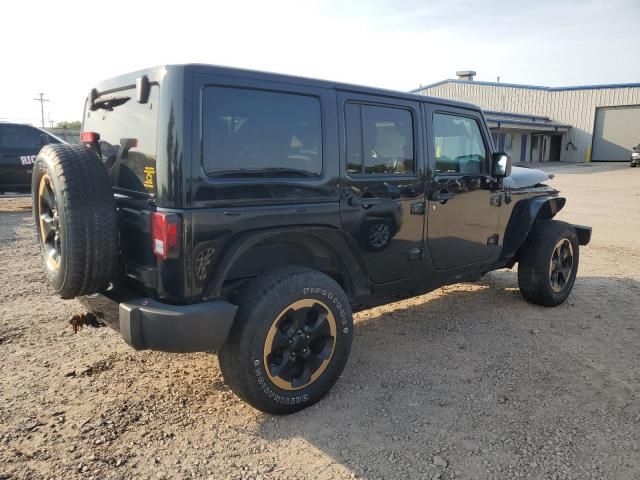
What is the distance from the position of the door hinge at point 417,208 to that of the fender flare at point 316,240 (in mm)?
586

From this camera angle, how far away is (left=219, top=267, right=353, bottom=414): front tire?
9.09ft

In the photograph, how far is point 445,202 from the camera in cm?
393

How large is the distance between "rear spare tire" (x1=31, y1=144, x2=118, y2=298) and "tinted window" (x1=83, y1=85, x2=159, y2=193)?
0.17m

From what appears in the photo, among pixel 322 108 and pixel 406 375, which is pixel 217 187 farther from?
pixel 406 375

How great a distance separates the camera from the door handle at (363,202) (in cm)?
327

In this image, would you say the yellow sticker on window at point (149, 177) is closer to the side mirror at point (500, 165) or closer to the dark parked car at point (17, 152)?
the side mirror at point (500, 165)

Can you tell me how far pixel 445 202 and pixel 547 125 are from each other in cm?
3636

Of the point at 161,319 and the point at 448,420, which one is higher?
the point at 161,319

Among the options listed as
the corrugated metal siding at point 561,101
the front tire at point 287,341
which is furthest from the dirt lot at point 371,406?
the corrugated metal siding at point 561,101

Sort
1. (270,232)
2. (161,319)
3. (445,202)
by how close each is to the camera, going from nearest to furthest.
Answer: (161,319)
(270,232)
(445,202)

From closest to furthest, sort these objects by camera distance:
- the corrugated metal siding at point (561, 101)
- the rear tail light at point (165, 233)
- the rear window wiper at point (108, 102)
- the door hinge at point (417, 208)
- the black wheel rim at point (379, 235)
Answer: the rear tail light at point (165, 233)
the rear window wiper at point (108, 102)
the black wheel rim at point (379, 235)
the door hinge at point (417, 208)
the corrugated metal siding at point (561, 101)

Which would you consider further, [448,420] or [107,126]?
[107,126]

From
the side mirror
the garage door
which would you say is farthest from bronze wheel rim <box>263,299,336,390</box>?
the garage door

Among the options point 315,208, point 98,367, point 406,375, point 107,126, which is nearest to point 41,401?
point 98,367
